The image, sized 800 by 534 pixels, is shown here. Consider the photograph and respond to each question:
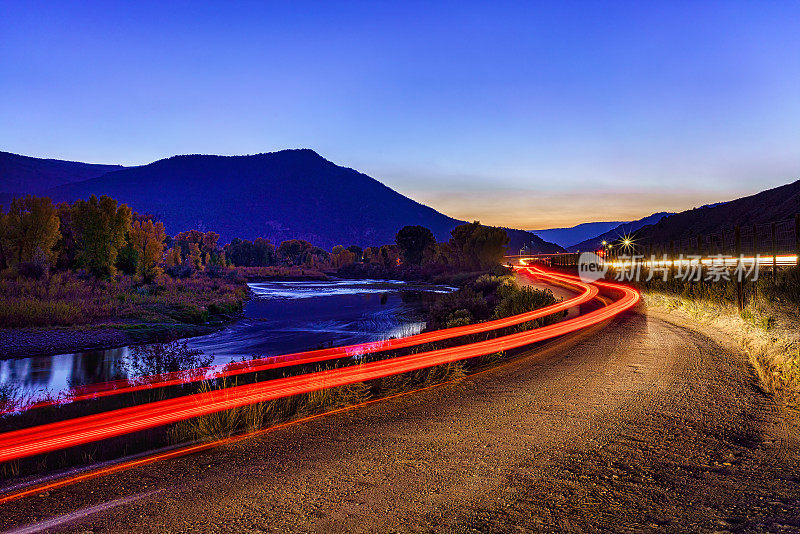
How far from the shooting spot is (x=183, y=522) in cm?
448

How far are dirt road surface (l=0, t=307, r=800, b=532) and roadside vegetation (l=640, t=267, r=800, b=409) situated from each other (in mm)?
749

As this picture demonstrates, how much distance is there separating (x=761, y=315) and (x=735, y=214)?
4477 inches

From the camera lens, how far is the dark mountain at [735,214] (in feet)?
293

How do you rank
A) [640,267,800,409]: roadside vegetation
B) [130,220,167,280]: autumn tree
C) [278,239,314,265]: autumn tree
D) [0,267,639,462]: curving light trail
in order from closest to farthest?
[0,267,639,462]: curving light trail → [640,267,800,409]: roadside vegetation → [130,220,167,280]: autumn tree → [278,239,314,265]: autumn tree

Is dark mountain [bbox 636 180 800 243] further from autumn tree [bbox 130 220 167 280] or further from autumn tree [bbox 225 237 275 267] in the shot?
autumn tree [bbox 225 237 275 267]

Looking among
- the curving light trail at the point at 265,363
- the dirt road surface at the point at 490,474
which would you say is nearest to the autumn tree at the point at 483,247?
the curving light trail at the point at 265,363

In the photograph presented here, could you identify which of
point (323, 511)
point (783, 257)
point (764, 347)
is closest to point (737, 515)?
point (323, 511)

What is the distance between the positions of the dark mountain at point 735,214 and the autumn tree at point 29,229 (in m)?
84.0

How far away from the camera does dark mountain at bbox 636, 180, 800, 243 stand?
3522 inches

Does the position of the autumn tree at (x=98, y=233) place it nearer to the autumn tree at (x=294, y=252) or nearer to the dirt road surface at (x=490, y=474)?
the dirt road surface at (x=490, y=474)

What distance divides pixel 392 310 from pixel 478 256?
197 ft

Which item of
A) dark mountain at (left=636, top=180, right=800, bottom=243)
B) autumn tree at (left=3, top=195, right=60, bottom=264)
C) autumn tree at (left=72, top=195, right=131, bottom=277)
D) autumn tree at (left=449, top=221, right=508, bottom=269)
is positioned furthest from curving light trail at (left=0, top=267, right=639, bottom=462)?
autumn tree at (left=449, top=221, right=508, bottom=269)

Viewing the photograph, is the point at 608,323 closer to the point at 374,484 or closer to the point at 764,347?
the point at 764,347

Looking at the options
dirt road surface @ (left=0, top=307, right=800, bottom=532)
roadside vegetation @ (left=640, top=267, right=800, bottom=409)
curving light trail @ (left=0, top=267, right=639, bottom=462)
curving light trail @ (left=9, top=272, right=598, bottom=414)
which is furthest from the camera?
curving light trail @ (left=9, top=272, right=598, bottom=414)
